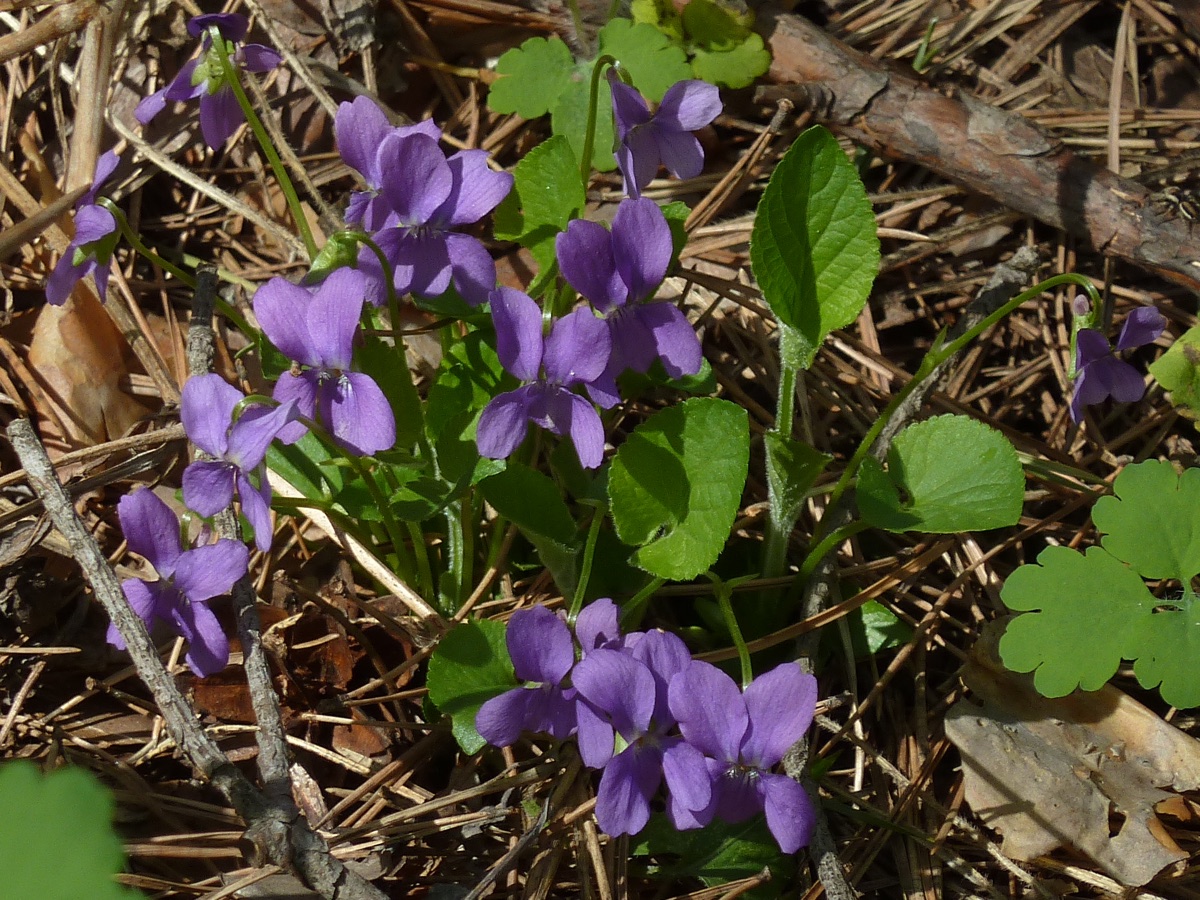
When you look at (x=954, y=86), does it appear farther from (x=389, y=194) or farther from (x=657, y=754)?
(x=657, y=754)

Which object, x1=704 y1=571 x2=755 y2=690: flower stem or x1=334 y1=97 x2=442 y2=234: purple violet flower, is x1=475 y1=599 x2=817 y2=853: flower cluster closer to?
x1=704 y1=571 x2=755 y2=690: flower stem

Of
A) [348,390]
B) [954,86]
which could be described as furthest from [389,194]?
[954,86]

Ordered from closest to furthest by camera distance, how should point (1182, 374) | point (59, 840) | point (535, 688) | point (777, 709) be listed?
point (59, 840)
point (777, 709)
point (535, 688)
point (1182, 374)

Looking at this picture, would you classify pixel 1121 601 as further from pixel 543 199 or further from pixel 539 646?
pixel 543 199

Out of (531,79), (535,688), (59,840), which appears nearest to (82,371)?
(531,79)

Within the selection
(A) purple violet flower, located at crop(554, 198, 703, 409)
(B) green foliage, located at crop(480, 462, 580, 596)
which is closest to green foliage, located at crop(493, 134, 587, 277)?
(A) purple violet flower, located at crop(554, 198, 703, 409)

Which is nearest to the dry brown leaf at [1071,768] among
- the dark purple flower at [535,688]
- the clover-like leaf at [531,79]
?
the dark purple flower at [535,688]
